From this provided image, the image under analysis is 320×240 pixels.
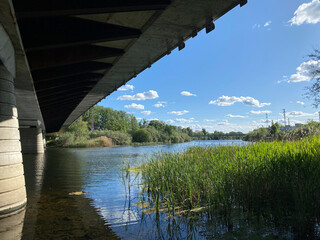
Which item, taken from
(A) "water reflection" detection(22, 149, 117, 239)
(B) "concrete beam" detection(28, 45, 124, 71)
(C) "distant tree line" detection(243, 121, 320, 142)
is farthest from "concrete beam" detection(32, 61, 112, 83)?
(C) "distant tree line" detection(243, 121, 320, 142)

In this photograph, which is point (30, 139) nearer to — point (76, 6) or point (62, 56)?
point (62, 56)

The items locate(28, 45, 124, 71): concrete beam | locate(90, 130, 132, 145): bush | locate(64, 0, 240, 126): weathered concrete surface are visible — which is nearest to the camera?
locate(64, 0, 240, 126): weathered concrete surface

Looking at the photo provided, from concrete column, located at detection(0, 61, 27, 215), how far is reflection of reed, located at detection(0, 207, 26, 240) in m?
0.28

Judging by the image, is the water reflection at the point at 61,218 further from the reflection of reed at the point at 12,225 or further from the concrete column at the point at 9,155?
the concrete column at the point at 9,155

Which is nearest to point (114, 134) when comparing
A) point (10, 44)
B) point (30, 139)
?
point (30, 139)

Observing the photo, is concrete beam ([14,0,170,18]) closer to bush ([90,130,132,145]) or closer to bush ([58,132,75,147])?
bush ([58,132,75,147])

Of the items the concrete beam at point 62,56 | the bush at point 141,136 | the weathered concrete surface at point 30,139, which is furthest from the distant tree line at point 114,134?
the weathered concrete surface at point 30,139

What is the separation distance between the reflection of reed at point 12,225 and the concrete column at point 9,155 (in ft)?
0.92

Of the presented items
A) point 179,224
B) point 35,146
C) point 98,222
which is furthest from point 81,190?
point 35,146

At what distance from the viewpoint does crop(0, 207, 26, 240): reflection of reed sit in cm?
500

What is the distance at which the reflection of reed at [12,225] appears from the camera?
500 centimetres

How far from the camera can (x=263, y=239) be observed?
170 inches

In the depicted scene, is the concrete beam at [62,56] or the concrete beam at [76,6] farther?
the concrete beam at [62,56]

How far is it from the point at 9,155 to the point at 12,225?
6.46ft
